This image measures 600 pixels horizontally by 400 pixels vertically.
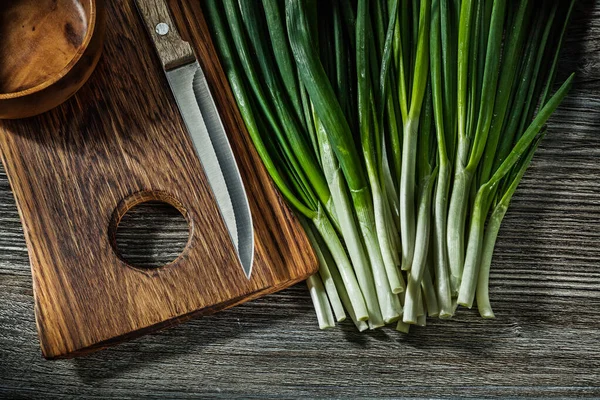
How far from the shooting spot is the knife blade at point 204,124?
129cm

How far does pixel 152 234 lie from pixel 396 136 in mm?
530

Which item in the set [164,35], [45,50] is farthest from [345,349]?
[45,50]

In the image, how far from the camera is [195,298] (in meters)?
1.30

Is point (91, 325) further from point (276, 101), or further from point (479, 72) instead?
point (479, 72)

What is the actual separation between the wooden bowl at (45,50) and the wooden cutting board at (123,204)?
7cm

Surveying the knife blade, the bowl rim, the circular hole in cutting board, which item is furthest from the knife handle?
the circular hole in cutting board

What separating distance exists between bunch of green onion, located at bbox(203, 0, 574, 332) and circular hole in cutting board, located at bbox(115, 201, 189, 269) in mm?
237

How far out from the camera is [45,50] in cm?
136

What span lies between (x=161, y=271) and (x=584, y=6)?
109 centimetres

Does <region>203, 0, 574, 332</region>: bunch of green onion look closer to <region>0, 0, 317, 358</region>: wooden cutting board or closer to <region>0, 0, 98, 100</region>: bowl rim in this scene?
<region>0, 0, 317, 358</region>: wooden cutting board

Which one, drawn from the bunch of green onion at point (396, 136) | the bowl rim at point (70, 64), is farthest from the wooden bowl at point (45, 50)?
the bunch of green onion at point (396, 136)

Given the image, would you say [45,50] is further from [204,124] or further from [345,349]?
[345,349]

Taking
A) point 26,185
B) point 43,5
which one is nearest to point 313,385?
point 26,185

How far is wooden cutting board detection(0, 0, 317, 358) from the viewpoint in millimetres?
1292
